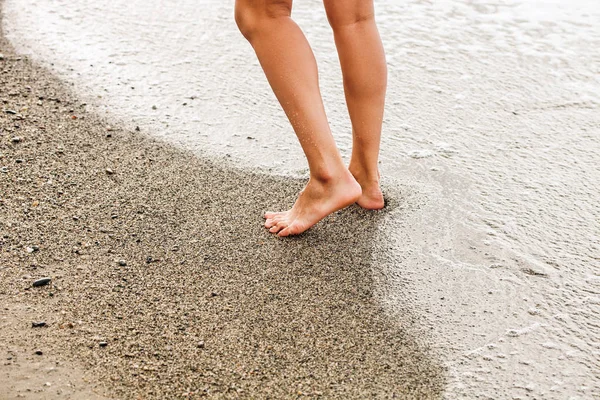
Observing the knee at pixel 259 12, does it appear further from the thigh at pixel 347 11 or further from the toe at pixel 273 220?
the toe at pixel 273 220

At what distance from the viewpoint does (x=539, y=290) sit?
222 centimetres

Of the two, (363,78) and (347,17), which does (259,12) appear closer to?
(347,17)

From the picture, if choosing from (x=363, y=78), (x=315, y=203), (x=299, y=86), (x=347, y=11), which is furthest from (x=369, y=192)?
(x=347, y=11)

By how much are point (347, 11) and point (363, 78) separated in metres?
0.23

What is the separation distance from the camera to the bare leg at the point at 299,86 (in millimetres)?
2242

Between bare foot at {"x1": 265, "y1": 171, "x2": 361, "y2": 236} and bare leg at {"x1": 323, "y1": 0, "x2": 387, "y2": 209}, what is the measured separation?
233mm

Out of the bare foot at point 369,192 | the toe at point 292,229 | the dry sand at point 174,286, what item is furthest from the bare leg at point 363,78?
the toe at point 292,229

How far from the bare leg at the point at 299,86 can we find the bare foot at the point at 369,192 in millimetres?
253

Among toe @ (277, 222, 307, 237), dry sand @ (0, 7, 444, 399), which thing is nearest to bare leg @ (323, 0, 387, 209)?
dry sand @ (0, 7, 444, 399)

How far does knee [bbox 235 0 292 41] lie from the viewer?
7.27 ft

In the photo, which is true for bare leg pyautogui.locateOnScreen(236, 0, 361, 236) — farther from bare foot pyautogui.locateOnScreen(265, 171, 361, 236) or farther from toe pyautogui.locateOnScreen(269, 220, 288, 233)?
toe pyautogui.locateOnScreen(269, 220, 288, 233)

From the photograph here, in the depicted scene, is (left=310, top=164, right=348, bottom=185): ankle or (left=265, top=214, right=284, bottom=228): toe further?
(left=265, top=214, right=284, bottom=228): toe

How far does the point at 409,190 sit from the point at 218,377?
1235mm

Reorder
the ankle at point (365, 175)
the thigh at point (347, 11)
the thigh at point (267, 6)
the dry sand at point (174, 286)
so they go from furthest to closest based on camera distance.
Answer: the ankle at point (365, 175) < the thigh at point (347, 11) < the thigh at point (267, 6) < the dry sand at point (174, 286)
